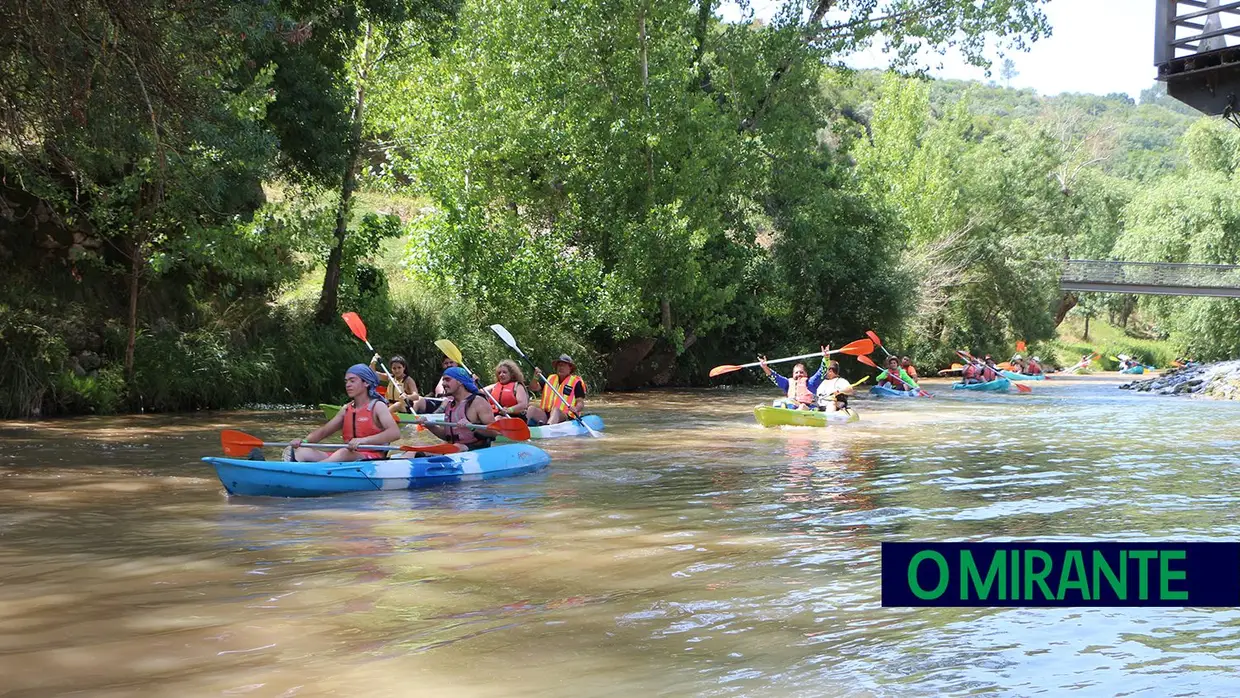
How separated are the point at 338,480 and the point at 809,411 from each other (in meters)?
9.16

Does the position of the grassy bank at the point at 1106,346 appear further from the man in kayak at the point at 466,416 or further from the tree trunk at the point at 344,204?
the man in kayak at the point at 466,416

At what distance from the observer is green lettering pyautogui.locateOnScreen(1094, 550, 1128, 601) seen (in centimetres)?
246

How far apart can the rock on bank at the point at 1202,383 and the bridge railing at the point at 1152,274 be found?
7679 millimetres

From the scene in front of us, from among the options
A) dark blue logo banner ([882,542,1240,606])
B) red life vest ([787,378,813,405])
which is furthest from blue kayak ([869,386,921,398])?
dark blue logo banner ([882,542,1240,606])

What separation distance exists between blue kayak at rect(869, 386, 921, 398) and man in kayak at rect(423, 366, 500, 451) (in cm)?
1558

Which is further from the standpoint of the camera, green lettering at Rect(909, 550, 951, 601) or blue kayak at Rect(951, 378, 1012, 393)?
blue kayak at Rect(951, 378, 1012, 393)

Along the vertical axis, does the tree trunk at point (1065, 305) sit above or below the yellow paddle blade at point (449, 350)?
above

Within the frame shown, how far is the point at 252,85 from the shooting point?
16.0 metres

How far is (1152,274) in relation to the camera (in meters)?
41.0

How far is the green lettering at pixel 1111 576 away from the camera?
2459 mm

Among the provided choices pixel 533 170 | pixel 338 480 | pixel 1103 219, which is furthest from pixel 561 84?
pixel 1103 219

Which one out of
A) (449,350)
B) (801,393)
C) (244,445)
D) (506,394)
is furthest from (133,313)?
(801,393)

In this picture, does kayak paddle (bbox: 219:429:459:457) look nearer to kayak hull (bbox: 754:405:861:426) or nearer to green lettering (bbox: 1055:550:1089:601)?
kayak hull (bbox: 754:405:861:426)

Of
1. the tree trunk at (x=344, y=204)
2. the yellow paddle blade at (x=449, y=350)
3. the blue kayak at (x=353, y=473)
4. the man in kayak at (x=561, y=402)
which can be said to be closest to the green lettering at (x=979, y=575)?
the blue kayak at (x=353, y=473)
